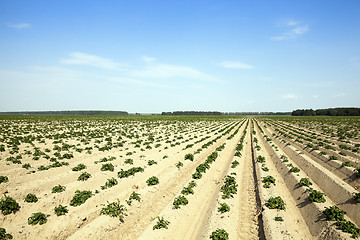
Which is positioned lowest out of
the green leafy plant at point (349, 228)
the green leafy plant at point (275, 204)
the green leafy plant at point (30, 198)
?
the green leafy plant at point (30, 198)

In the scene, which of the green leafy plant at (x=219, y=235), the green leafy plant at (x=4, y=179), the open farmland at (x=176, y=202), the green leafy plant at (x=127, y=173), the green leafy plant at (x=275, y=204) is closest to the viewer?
the green leafy plant at (x=219, y=235)

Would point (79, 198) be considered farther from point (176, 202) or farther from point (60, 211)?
point (176, 202)

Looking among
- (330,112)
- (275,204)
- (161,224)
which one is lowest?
(161,224)

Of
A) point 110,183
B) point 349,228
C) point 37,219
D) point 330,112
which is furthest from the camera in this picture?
point 330,112

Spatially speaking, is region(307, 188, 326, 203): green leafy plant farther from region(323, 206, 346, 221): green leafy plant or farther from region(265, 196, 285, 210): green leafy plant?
region(265, 196, 285, 210): green leafy plant

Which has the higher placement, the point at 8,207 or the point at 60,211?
the point at 8,207

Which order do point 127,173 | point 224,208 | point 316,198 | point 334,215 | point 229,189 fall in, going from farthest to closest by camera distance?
point 127,173, point 229,189, point 316,198, point 224,208, point 334,215

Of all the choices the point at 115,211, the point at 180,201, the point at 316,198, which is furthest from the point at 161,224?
the point at 316,198

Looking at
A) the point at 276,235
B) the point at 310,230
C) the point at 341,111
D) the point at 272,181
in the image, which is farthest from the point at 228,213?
the point at 341,111

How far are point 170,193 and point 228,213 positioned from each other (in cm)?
A: 363

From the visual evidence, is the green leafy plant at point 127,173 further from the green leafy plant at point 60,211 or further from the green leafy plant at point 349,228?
the green leafy plant at point 349,228

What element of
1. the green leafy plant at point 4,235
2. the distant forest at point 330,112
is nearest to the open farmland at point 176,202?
the green leafy plant at point 4,235

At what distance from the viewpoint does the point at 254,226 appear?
25.0 feet

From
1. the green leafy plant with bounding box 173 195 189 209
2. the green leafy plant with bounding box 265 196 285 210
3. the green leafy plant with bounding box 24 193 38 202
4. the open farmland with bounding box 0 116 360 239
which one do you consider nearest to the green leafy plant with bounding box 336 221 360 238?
the open farmland with bounding box 0 116 360 239
